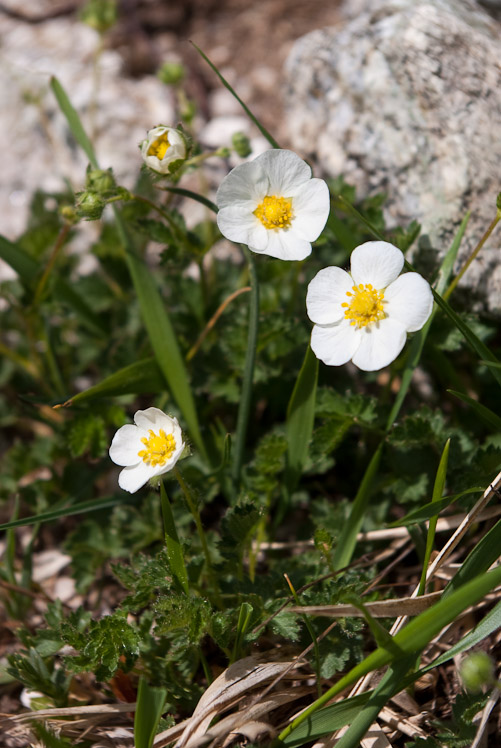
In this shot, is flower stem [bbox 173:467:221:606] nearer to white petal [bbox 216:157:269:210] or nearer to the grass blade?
the grass blade

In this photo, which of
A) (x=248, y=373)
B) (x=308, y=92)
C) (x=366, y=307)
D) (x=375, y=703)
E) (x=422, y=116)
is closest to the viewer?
(x=375, y=703)

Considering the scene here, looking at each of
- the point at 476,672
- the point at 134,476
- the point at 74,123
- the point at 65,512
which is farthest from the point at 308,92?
the point at 476,672

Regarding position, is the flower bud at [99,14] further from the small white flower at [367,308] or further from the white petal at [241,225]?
the small white flower at [367,308]

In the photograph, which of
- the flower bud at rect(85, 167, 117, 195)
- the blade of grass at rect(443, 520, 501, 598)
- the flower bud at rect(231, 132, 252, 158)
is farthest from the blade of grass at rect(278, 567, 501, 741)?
the flower bud at rect(231, 132, 252, 158)

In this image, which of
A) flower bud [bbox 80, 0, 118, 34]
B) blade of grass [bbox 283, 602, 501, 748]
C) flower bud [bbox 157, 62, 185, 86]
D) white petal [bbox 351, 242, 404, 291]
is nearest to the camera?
blade of grass [bbox 283, 602, 501, 748]

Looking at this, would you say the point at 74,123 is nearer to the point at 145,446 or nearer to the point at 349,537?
the point at 145,446

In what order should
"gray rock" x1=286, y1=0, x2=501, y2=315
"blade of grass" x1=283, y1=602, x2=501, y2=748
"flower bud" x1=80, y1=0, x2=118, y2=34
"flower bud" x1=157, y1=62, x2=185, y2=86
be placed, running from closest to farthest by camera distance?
"blade of grass" x1=283, y1=602, x2=501, y2=748 < "gray rock" x1=286, y1=0, x2=501, y2=315 < "flower bud" x1=157, y1=62, x2=185, y2=86 < "flower bud" x1=80, y1=0, x2=118, y2=34
